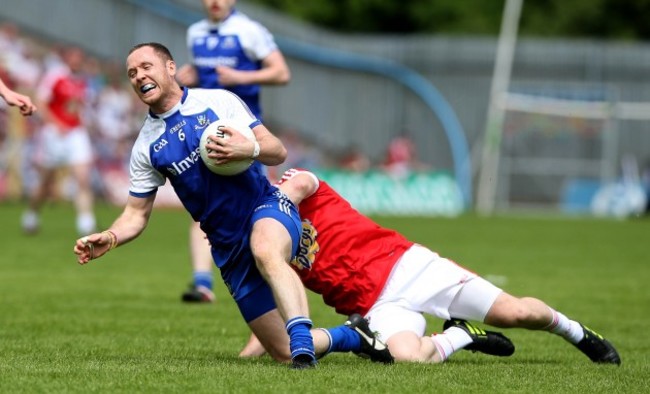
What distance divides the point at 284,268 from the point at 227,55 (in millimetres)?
4153

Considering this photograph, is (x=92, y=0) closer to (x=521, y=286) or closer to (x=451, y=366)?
(x=521, y=286)

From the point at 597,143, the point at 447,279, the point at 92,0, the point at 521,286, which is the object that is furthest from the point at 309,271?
the point at 597,143

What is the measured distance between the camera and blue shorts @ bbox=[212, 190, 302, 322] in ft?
22.9

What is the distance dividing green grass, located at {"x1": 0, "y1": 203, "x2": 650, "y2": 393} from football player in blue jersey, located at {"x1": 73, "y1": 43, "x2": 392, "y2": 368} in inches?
12.6

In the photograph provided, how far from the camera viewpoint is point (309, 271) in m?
7.41

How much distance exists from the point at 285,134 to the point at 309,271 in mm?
25588

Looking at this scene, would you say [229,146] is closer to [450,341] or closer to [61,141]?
[450,341]

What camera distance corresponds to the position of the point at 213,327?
9.29 m

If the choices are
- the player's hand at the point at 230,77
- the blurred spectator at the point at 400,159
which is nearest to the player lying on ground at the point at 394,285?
the player's hand at the point at 230,77

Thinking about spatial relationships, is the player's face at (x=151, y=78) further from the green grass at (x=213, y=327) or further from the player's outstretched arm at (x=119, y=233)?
the green grass at (x=213, y=327)

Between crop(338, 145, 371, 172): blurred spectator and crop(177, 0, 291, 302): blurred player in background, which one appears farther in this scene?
Result: crop(338, 145, 371, 172): blurred spectator

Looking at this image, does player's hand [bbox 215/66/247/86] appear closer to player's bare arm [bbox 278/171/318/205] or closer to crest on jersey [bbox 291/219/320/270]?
player's bare arm [bbox 278/171/318/205]

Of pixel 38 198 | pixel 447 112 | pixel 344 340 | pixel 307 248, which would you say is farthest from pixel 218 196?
pixel 447 112

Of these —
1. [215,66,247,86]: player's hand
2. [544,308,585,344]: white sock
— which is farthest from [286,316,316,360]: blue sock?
[215,66,247,86]: player's hand
